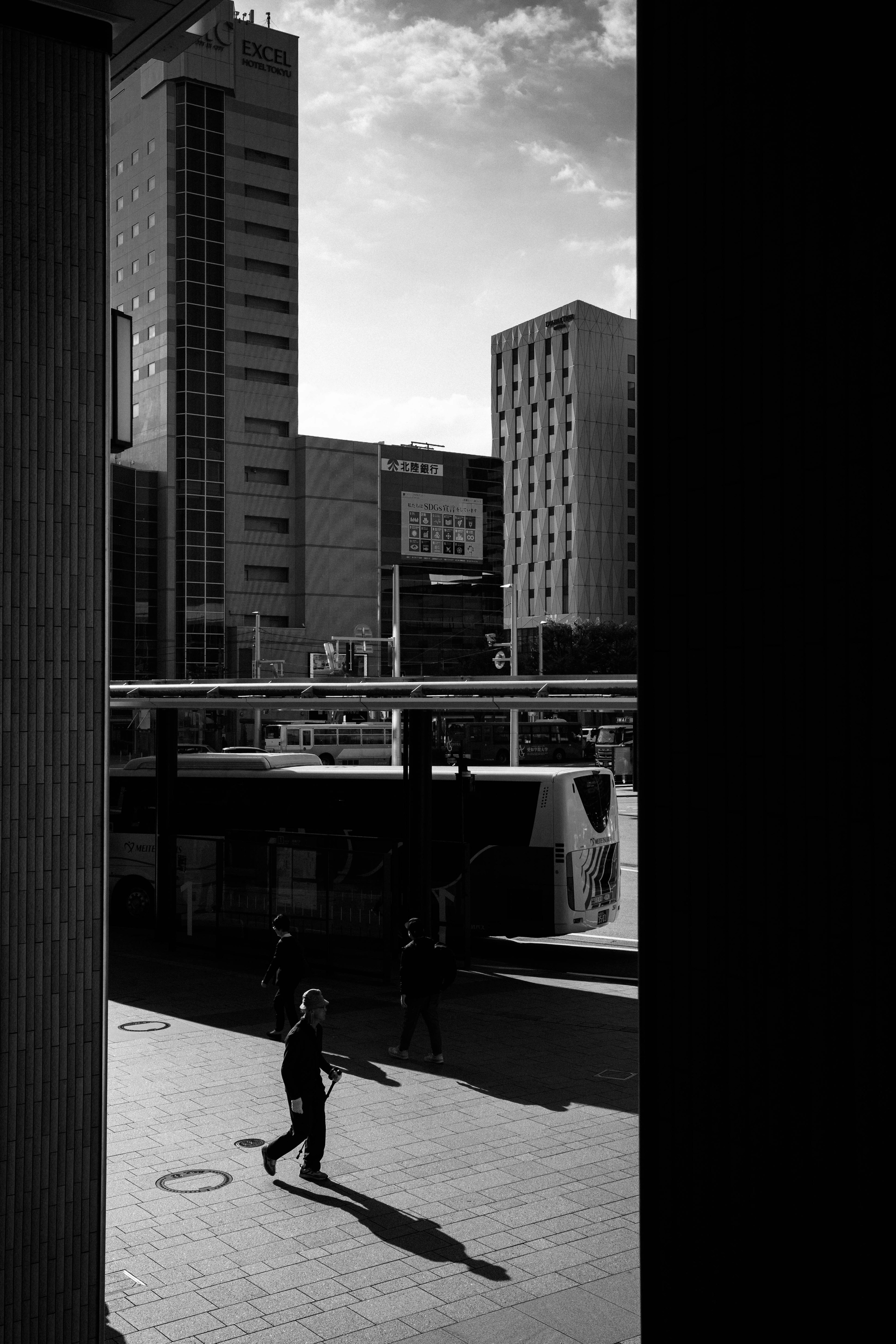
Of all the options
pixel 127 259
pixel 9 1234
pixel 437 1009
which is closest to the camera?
pixel 9 1234

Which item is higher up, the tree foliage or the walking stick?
the tree foliage

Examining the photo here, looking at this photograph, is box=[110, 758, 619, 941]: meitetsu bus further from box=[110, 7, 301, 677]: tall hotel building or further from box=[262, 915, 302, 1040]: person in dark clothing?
box=[110, 7, 301, 677]: tall hotel building

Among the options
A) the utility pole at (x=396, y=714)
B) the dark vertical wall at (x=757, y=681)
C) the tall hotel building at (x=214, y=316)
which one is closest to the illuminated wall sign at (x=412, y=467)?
the tall hotel building at (x=214, y=316)

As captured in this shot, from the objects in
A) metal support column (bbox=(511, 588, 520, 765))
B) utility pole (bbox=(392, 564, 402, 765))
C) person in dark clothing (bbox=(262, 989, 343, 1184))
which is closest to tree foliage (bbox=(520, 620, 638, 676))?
metal support column (bbox=(511, 588, 520, 765))

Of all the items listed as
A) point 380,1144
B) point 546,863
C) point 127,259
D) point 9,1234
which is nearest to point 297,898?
point 546,863

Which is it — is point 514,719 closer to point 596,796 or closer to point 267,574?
point 596,796

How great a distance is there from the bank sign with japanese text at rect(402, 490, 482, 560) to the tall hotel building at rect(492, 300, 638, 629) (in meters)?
14.5

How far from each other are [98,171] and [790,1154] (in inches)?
184

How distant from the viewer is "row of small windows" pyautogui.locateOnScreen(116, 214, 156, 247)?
282 feet

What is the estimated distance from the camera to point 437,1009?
14531mm

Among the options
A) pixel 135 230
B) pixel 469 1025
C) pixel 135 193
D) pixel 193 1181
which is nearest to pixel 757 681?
pixel 193 1181

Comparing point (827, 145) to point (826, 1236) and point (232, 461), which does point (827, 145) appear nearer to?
point (826, 1236)

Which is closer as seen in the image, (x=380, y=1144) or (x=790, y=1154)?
(x=790, y=1154)

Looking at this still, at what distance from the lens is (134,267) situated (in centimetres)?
8706
